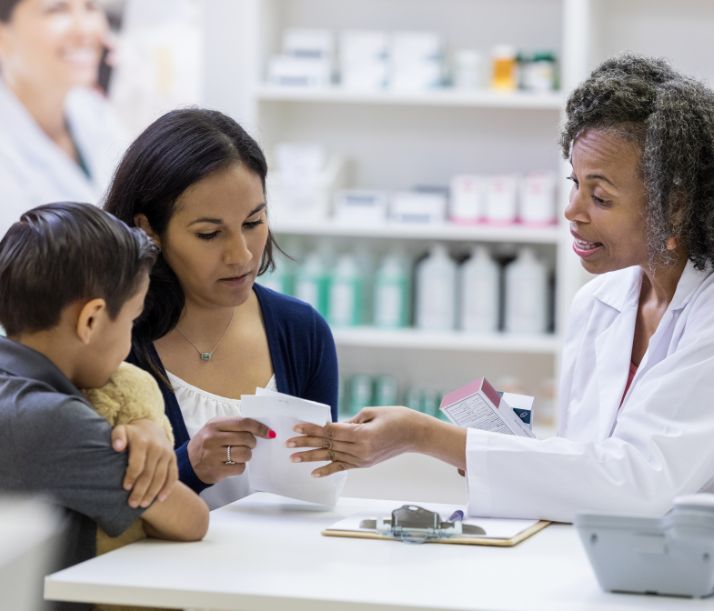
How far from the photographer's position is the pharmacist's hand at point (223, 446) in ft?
6.08

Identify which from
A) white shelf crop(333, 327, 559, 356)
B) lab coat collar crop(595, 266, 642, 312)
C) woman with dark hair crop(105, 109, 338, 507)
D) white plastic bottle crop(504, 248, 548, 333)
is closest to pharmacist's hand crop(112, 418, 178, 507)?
woman with dark hair crop(105, 109, 338, 507)

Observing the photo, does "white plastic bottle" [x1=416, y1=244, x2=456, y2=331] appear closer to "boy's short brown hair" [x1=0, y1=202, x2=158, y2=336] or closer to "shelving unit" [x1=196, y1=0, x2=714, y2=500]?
"shelving unit" [x1=196, y1=0, x2=714, y2=500]

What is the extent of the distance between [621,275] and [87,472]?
1.19m

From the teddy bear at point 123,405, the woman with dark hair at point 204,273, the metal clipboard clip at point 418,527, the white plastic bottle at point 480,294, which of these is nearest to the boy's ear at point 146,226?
the woman with dark hair at point 204,273

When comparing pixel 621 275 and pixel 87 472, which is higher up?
pixel 621 275

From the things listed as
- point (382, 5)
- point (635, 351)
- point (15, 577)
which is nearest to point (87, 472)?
point (15, 577)

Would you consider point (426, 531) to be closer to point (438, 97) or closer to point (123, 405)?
point (123, 405)

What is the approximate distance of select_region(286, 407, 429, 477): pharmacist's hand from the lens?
6.00 feet

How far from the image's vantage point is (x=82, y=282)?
1.54 m

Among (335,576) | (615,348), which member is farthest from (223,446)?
(615,348)

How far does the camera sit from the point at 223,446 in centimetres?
187

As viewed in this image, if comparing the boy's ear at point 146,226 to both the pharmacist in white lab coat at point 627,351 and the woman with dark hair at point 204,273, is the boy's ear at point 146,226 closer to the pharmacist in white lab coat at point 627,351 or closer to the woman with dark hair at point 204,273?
the woman with dark hair at point 204,273

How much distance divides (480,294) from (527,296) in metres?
0.16

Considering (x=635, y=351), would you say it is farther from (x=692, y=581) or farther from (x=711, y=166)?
(x=692, y=581)
